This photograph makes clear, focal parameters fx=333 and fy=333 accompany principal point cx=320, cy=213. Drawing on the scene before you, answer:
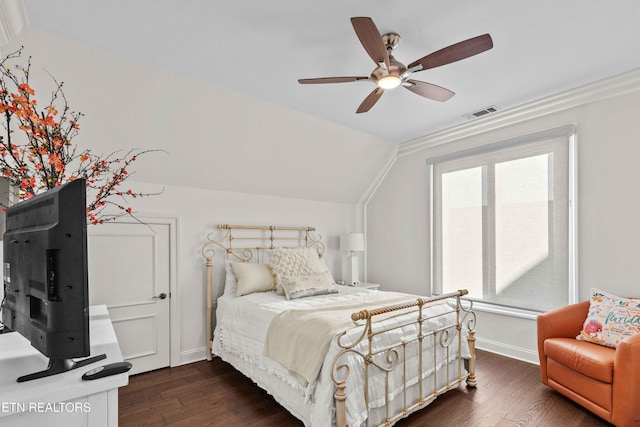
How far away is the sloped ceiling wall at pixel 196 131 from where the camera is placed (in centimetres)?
248

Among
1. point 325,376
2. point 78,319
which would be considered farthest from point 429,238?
point 78,319

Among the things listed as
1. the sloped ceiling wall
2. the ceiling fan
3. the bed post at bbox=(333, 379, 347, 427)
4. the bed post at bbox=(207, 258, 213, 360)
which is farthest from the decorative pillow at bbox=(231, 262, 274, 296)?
the ceiling fan

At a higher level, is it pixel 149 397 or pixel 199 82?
pixel 199 82

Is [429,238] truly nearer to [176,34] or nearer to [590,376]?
[590,376]

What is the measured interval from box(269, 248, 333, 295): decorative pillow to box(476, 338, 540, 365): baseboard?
202cm

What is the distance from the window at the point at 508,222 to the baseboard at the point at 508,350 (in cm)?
44

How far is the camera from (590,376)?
238 centimetres

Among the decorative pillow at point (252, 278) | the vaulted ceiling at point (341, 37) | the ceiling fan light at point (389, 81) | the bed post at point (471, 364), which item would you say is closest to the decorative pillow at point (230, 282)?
the decorative pillow at point (252, 278)

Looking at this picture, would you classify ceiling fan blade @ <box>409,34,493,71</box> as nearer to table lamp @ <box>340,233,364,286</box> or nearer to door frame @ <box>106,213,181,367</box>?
door frame @ <box>106,213,181,367</box>

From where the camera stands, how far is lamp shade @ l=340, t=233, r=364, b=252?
15.8 ft

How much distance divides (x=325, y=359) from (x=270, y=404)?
0.96 m

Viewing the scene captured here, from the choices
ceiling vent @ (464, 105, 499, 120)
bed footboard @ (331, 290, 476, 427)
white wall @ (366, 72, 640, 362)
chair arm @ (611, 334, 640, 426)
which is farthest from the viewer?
ceiling vent @ (464, 105, 499, 120)

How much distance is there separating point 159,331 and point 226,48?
9.18 ft

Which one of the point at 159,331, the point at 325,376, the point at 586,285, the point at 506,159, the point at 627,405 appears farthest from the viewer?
the point at 506,159
